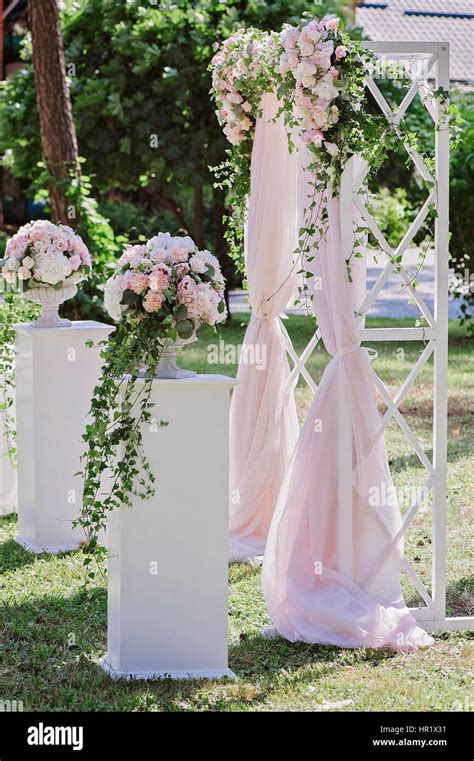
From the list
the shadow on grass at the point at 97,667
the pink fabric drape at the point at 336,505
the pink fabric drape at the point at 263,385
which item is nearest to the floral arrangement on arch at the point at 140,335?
the shadow on grass at the point at 97,667

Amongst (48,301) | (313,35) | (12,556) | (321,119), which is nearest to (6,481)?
(12,556)

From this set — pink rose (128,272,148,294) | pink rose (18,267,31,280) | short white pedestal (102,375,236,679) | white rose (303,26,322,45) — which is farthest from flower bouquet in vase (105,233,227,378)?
pink rose (18,267,31,280)

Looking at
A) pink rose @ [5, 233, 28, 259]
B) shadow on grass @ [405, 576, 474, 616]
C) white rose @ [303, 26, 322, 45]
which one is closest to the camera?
white rose @ [303, 26, 322, 45]

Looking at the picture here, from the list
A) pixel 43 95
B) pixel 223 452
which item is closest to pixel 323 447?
pixel 223 452

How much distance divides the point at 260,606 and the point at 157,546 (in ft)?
4.06

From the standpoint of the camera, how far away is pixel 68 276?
7.09 m

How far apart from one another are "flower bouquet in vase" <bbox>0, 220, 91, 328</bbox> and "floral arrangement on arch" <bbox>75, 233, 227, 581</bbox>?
230 centimetres

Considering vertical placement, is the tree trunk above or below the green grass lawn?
above

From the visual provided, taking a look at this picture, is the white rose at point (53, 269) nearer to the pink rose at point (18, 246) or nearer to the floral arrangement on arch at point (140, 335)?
the pink rose at point (18, 246)

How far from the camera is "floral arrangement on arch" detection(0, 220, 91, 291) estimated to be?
6.96 m

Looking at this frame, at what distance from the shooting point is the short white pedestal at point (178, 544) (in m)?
4.68

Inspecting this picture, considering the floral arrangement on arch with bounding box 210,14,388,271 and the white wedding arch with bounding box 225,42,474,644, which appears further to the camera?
the white wedding arch with bounding box 225,42,474,644

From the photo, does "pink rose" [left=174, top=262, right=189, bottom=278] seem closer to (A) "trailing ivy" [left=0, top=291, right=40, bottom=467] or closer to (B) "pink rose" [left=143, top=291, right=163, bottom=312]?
(B) "pink rose" [left=143, top=291, right=163, bottom=312]

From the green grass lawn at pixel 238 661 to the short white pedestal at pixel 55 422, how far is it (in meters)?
0.26
